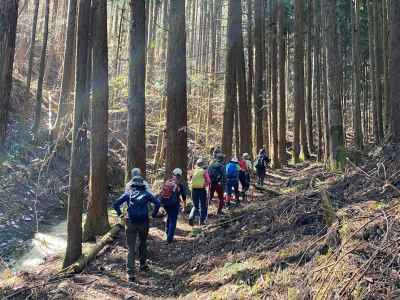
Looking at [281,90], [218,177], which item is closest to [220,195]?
[218,177]

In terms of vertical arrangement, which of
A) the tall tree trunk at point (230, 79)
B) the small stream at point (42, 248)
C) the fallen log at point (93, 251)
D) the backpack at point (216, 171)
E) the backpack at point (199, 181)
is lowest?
the small stream at point (42, 248)

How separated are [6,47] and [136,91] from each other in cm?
527

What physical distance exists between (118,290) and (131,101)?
5.72 meters

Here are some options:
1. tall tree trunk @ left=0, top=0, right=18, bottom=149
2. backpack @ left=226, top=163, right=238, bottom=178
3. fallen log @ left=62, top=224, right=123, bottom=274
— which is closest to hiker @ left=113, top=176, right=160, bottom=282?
fallen log @ left=62, top=224, right=123, bottom=274

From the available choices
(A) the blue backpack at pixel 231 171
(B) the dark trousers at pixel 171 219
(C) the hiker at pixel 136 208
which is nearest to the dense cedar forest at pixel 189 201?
(B) the dark trousers at pixel 171 219

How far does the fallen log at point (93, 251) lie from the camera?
8.59 metres

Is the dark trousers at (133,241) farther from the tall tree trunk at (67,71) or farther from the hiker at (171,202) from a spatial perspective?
the tall tree trunk at (67,71)

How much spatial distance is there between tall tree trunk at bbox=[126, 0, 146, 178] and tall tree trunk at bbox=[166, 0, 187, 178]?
0.96 m

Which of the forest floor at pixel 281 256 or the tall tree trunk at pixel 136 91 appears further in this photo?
the tall tree trunk at pixel 136 91

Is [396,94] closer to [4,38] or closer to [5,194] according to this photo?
[4,38]

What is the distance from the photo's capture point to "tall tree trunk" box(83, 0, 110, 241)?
11.2m

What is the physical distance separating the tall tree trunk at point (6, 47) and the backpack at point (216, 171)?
6.19 meters

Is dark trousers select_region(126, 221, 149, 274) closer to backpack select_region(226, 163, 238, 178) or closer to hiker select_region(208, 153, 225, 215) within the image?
hiker select_region(208, 153, 225, 215)

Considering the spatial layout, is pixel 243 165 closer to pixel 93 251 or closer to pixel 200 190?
pixel 200 190
